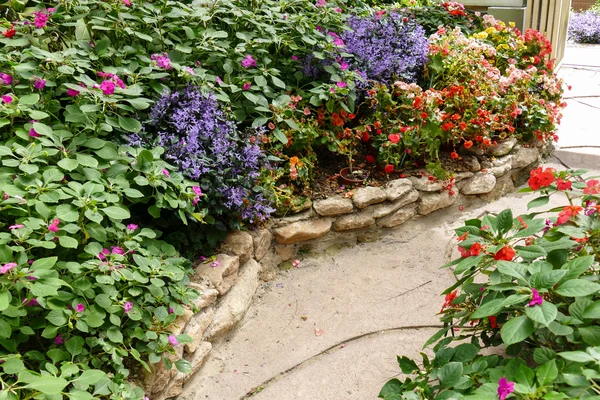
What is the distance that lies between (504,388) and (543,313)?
7.6 inches

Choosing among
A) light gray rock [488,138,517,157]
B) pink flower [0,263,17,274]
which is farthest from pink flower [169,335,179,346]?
light gray rock [488,138,517,157]

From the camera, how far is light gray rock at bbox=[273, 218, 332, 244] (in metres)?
2.96

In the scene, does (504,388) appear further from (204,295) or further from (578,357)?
(204,295)

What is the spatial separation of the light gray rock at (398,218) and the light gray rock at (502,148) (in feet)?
2.42

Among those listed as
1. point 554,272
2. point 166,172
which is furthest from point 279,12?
point 554,272

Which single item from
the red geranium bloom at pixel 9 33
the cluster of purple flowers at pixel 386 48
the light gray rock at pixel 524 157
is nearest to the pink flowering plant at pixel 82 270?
the red geranium bloom at pixel 9 33

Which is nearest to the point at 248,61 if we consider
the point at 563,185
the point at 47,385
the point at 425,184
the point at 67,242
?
the point at 425,184

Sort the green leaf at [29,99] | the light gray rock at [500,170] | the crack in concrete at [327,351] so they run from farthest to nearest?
the light gray rock at [500,170] → the crack in concrete at [327,351] → the green leaf at [29,99]

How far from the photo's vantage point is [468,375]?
156 cm

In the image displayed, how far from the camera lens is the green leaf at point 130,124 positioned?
7.77ft

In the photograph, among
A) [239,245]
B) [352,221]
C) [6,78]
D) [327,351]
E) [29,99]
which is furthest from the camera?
[352,221]

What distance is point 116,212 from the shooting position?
1.98m

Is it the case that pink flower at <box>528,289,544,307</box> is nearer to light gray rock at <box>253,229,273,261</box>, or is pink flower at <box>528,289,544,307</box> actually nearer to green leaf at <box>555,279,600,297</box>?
green leaf at <box>555,279,600,297</box>

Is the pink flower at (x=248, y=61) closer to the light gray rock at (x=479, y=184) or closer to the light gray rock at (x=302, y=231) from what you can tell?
the light gray rock at (x=302, y=231)
